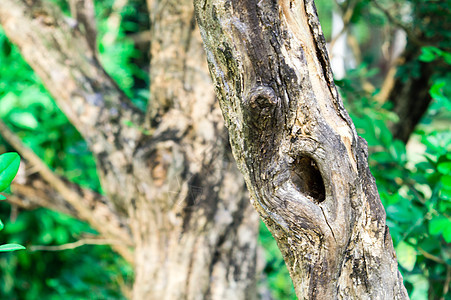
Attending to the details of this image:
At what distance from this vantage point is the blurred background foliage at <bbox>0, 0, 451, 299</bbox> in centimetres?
144

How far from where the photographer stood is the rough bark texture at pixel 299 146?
80 cm

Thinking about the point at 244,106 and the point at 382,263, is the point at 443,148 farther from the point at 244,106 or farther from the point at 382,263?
the point at 244,106

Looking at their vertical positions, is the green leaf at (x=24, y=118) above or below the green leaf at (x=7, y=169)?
above

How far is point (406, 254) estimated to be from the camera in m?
1.36

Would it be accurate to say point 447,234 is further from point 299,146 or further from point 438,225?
point 299,146

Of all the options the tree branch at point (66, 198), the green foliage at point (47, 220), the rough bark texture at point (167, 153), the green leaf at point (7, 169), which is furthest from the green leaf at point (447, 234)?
the green foliage at point (47, 220)

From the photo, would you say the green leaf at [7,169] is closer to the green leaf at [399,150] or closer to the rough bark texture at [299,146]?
the rough bark texture at [299,146]

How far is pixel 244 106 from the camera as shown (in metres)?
0.80

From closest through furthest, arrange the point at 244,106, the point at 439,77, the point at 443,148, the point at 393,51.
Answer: the point at 244,106
the point at 443,148
the point at 439,77
the point at 393,51

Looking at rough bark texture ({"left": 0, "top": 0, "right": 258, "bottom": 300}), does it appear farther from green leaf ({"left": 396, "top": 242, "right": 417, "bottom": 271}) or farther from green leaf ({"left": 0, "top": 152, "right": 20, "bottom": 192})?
green leaf ({"left": 0, "top": 152, "right": 20, "bottom": 192})

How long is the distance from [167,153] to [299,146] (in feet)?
2.68

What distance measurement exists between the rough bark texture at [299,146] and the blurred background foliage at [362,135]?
477 millimetres

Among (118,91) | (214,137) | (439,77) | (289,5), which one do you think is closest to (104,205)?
(118,91)

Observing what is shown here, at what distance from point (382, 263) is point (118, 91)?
1317mm
